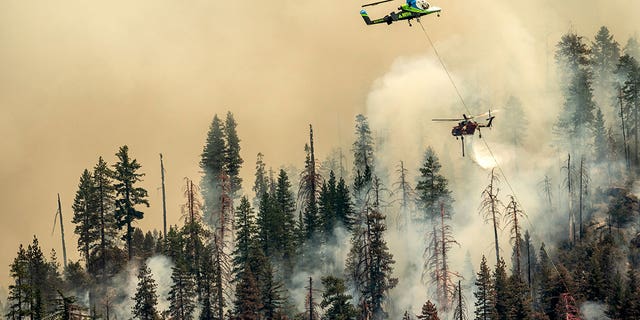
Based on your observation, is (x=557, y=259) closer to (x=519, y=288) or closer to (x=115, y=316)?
(x=519, y=288)

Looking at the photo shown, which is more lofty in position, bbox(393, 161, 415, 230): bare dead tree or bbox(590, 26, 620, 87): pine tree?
bbox(590, 26, 620, 87): pine tree

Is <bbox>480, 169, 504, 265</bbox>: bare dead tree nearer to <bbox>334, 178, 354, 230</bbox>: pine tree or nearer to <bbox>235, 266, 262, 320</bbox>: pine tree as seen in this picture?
<bbox>334, 178, 354, 230</bbox>: pine tree

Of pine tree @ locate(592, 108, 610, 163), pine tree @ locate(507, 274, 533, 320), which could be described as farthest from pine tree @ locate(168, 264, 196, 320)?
pine tree @ locate(592, 108, 610, 163)

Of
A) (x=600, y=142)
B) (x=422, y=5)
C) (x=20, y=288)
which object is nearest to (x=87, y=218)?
(x=20, y=288)

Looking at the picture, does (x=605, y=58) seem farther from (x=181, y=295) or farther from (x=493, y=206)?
(x=181, y=295)

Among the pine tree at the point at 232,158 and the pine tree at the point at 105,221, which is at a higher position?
the pine tree at the point at 232,158

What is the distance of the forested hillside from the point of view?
91.6 meters

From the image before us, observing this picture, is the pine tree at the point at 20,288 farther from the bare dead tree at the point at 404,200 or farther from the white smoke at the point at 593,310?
the white smoke at the point at 593,310

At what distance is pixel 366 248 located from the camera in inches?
4158

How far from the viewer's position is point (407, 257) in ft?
433

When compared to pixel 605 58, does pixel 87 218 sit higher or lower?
lower

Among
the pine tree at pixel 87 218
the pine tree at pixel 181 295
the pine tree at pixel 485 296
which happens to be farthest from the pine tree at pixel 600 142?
the pine tree at pixel 87 218

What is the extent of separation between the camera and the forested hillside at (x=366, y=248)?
9162 cm

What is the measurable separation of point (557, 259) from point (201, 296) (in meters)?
41.4
